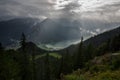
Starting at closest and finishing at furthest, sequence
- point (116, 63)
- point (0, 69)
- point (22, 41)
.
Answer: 1. point (116, 63)
2. point (0, 69)
3. point (22, 41)

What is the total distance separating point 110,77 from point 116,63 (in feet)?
29.5

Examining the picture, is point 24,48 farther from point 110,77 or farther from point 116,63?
point 110,77

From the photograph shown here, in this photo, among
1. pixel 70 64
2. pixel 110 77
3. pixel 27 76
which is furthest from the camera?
pixel 70 64

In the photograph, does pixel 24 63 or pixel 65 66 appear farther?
pixel 65 66

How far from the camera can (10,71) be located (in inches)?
1896

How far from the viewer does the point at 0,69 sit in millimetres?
45688

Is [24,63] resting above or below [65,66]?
above

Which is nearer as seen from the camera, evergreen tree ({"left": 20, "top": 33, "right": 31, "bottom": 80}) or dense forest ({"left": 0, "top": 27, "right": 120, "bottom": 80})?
dense forest ({"left": 0, "top": 27, "right": 120, "bottom": 80})

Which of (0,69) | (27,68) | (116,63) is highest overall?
Result: (116,63)

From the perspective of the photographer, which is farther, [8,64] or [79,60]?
[79,60]

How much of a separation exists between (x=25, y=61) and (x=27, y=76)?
16.1 feet

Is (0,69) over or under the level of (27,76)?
over

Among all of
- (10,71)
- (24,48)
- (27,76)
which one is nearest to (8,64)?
(10,71)

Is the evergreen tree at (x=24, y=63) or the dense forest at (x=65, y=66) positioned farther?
the evergreen tree at (x=24, y=63)
